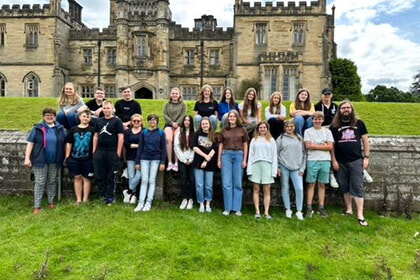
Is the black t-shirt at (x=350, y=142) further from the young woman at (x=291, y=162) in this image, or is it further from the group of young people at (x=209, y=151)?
the young woman at (x=291, y=162)

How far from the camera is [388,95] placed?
6500 cm

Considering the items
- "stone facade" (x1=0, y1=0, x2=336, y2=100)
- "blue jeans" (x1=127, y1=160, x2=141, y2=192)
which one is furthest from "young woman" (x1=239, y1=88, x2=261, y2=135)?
"stone facade" (x1=0, y1=0, x2=336, y2=100)

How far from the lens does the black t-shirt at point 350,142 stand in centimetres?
650

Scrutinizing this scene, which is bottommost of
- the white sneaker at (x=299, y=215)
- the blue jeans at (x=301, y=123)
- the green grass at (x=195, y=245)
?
the green grass at (x=195, y=245)

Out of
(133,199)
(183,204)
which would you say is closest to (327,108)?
(183,204)

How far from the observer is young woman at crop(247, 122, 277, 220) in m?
6.55

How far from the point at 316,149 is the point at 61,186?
5.36 metres

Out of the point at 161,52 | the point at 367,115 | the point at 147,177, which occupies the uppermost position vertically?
the point at 161,52

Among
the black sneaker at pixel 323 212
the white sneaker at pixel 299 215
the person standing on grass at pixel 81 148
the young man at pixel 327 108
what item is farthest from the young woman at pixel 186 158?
the young man at pixel 327 108

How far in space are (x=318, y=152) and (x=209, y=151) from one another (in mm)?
2004

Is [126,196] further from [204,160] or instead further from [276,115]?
[276,115]

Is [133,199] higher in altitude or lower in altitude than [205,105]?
lower

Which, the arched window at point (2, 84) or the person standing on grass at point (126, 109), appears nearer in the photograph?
the person standing on grass at point (126, 109)

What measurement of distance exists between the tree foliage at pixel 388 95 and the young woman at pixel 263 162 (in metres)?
64.4
